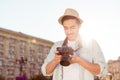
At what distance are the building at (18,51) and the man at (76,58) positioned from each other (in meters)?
64.9

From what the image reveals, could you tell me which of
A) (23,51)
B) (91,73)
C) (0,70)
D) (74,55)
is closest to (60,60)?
(74,55)

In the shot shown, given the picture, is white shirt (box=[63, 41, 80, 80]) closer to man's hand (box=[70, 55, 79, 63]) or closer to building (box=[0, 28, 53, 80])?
man's hand (box=[70, 55, 79, 63])

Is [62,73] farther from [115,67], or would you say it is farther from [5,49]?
[115,67]

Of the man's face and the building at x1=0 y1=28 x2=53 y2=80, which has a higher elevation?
the building at x1=0 y1=28 x2=53 y2=80

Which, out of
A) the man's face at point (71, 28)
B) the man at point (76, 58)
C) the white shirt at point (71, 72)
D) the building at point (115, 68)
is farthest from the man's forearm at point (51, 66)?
the building at point (115, 68)

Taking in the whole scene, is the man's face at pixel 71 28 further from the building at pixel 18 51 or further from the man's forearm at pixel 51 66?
the building at pixel 18 51

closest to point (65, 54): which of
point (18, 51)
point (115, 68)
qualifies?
point (18, 51)

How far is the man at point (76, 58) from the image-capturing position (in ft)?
10.0

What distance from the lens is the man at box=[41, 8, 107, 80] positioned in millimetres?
3053

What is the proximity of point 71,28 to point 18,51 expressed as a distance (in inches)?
3033

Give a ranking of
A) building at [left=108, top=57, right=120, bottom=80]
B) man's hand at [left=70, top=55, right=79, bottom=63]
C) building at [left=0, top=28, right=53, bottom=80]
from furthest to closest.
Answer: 1. building at [left=108, top=57, right=120, bottom=80]
2. building at [left=0, top=28, right=53, bottom=80]
3. man's hand at [left=70, top=55, right=79, bottom=63]

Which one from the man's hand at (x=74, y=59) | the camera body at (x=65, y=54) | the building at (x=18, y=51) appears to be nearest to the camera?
the camera body at (x=65, y=54)

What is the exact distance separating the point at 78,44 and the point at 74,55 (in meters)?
0.20

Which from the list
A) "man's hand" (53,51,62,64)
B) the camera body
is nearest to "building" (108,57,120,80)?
"man's hand" (53,51,62,64)
